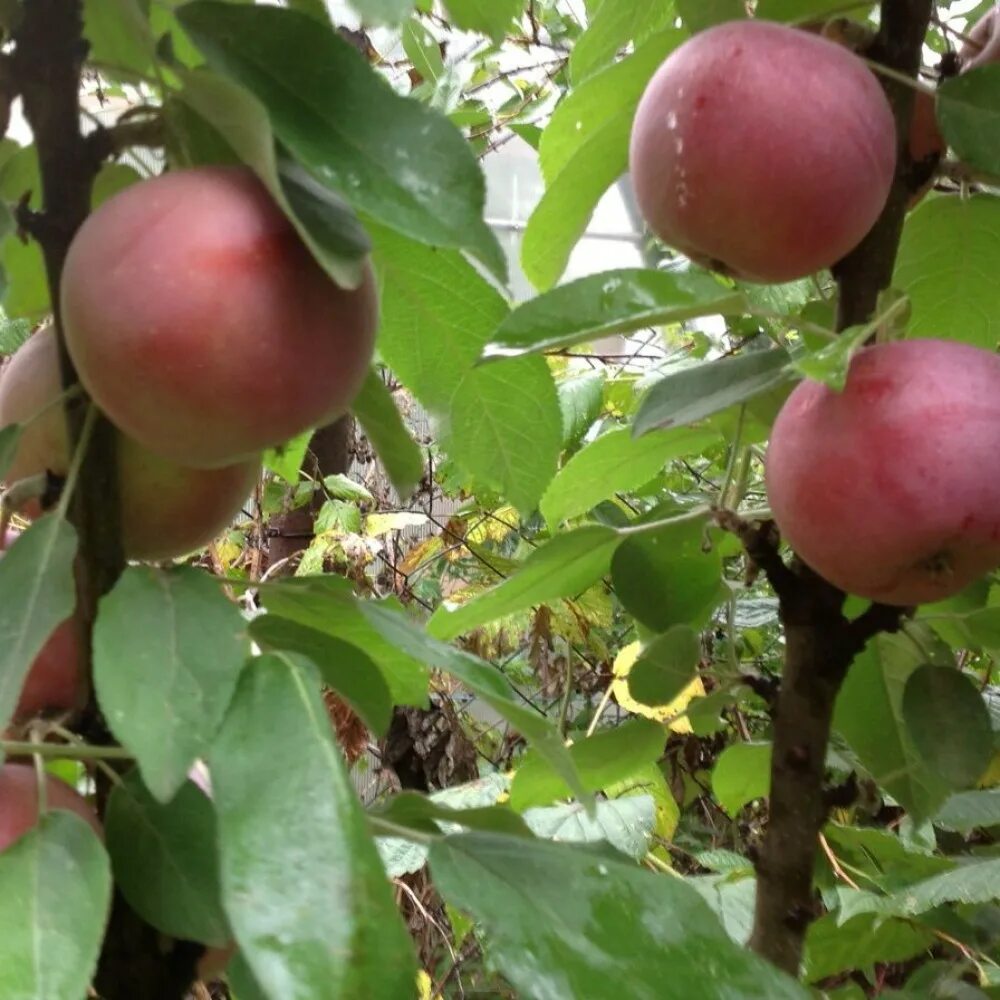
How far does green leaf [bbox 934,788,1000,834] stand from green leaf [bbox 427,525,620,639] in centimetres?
26

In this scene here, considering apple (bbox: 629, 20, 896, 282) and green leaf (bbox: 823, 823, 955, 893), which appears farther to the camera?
green leaf (bbox: 823, 823, 955, 893)

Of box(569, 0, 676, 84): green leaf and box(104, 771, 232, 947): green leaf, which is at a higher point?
box(569, 0, 676, 84): green leaf

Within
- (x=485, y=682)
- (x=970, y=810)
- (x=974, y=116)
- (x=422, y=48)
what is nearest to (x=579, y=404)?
(x=422, y=48)

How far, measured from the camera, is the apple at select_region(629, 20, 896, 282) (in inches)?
15.1

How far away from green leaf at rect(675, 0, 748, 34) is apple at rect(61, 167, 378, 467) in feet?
0.75

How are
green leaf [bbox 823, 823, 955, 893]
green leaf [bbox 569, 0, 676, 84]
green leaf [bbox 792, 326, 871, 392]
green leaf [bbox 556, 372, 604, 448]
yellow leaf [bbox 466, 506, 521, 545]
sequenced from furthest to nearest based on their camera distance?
yellow leaf [bbox 466, 506, 521, 545], green leaf [bbox 556, 372, 604, 448], green leaf [bbox 823, 823, 955, 893], green leaf [bbox 569, 0, 676, 84], green leaf [bbox 792, 326, 871, 392]

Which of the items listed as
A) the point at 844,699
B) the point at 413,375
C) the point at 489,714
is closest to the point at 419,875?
the point at 489,714

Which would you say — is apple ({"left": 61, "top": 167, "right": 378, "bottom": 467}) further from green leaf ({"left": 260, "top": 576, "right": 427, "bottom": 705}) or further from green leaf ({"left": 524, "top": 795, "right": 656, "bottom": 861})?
green leaf ({"left": 524, "top": 795, "right": 656, "bottom": 861})

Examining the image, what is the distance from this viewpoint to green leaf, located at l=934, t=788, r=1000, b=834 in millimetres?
624

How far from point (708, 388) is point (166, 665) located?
0.25 metres

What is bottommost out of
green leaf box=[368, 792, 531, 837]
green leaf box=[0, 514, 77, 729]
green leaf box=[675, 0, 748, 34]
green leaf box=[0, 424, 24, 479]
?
green leaf box=[368, 792, 531, 837]

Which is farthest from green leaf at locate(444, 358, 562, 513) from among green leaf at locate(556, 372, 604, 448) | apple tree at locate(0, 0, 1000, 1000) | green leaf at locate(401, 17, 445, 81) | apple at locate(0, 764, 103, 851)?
green leaf at locate(556, 372, 604, 448)

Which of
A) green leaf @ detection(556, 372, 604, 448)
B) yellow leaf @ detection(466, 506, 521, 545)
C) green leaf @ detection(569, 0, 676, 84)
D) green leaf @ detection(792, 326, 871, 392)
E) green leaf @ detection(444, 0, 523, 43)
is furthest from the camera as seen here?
yellow leaf @ detection(466, 506, 521, 545)

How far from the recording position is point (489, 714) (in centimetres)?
211
